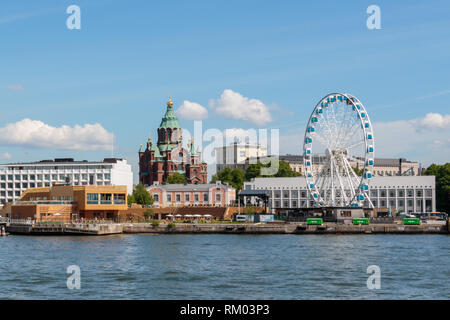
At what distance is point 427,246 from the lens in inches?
3093

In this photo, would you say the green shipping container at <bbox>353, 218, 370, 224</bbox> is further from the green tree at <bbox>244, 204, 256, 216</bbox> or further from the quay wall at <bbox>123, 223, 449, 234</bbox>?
the green tree at <bbox>244, 204, 256, 216</bbox>

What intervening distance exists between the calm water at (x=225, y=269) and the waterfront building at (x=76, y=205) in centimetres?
2699

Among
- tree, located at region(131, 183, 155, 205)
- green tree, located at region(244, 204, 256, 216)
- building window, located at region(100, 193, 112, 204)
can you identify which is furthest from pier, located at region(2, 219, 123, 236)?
tree, located at region(131, 183, 155, 205)

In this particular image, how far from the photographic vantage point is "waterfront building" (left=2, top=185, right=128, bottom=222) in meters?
112

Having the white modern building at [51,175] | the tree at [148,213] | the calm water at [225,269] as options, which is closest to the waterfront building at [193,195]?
the tree at [148,213]

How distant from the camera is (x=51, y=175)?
639 ft

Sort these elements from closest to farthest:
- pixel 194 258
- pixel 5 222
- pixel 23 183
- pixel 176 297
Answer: pixel 176 297, pixel 194 258, pixel 5 222, pixel 23 183

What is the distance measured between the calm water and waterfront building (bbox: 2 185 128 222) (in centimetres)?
2699

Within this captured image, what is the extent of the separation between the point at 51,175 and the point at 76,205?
85747 millimetres

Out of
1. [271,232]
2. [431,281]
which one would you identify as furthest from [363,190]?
[431,281]

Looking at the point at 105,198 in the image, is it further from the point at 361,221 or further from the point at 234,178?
the point at 234,178

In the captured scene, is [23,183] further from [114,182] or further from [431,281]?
[431,281]

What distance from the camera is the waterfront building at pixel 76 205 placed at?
368 feet
